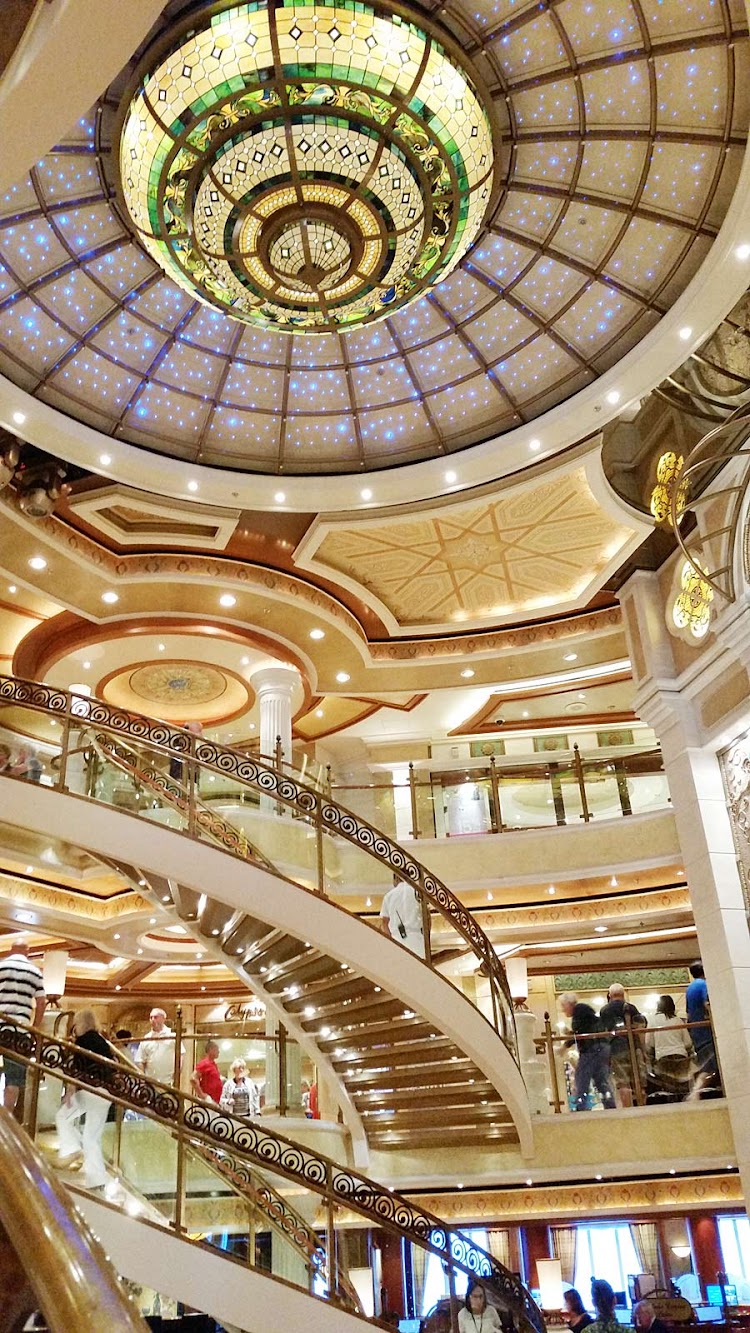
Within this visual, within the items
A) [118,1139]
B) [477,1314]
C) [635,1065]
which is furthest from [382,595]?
[477,1314]

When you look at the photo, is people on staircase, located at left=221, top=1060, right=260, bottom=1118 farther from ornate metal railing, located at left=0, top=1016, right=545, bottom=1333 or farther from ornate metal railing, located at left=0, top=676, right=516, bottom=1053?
ornate metal railing, located at left=0, top=676, right=516, bottom=1053

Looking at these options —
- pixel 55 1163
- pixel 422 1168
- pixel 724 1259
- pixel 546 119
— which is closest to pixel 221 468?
pixel 546 119

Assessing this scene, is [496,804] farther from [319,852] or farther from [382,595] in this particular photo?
[319,852]

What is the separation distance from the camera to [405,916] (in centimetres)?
908

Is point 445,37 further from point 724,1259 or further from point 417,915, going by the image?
point 724,1259

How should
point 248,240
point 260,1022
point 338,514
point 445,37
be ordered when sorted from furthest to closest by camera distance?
point 260,1022 < point 338,514 < point 248,240 < point 445,37

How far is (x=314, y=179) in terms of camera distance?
690cm

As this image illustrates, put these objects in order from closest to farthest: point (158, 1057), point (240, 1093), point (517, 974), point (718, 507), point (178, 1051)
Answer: point (178, 1051) → point (158, 1057) → point (718, 507) → point (240, 1093) → point (517, 974)

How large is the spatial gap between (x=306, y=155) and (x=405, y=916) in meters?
5.93

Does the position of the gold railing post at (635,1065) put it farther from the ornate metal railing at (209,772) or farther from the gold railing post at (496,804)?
the gold railing post at (496,804)

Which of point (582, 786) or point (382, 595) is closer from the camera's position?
point (382, 595)

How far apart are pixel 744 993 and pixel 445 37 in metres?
7.71

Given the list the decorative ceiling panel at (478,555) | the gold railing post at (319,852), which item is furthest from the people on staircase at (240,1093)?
the decorative ceiling panel at (478,555)

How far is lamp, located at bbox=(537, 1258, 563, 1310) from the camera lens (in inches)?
490
